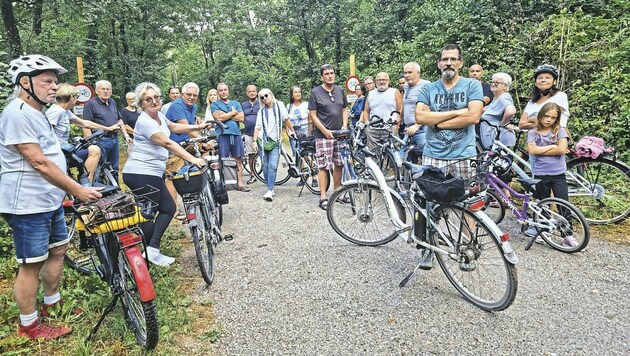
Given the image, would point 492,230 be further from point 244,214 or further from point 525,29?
point 525,29

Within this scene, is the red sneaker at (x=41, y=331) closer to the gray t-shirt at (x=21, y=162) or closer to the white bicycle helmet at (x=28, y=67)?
the gray t-shirt at (x=21, y=162)

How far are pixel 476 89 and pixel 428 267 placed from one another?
5.24 ft

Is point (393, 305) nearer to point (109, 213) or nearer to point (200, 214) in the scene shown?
point (200, 214)

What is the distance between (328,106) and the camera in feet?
18.0

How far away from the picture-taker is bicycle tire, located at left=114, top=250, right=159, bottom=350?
2.43m

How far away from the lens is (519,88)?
7918 mm

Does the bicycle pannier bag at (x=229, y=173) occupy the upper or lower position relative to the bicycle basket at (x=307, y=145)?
lower

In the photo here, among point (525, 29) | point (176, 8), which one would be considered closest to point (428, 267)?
point (525, 29)

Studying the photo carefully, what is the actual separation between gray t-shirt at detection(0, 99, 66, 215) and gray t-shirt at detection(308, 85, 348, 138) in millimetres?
3554

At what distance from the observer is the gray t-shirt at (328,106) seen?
550cm

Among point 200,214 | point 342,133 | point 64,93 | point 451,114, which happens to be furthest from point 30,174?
point 342,133

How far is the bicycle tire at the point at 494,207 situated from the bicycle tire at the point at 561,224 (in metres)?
0.58

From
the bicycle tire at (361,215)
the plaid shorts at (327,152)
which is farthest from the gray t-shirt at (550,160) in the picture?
the plaid shorts at (327,152)

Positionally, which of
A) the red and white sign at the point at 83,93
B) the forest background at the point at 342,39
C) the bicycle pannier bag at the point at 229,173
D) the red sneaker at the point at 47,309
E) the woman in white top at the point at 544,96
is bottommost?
Answer: the red sneaker at the point at 47,309
